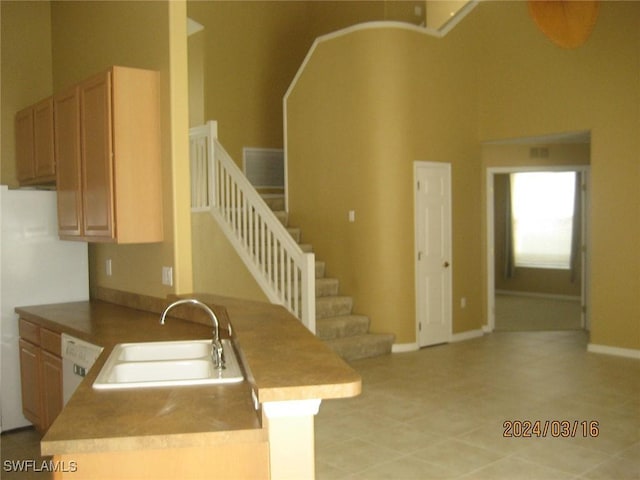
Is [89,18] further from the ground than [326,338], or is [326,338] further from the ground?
[89,18]

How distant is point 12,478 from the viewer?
3.49 meters

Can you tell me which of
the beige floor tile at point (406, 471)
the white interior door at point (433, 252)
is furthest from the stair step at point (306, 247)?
the beige floor tile at point (406, 471)

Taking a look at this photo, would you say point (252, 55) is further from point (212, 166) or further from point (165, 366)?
point (165, 366)

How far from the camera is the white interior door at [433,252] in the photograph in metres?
6.91

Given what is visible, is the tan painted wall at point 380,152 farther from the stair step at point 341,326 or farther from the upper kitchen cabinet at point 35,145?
the upper kitchen cabinet at point 35,145

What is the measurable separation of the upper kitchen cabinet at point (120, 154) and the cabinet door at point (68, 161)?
0.05m

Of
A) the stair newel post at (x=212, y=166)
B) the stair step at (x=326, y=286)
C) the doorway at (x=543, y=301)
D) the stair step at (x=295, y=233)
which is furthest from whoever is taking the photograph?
the doorway at (x=543, y=301)

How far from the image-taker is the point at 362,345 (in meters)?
6.33

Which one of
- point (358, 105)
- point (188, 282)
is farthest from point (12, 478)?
point (358, 105)

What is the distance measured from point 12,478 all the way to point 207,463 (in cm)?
220

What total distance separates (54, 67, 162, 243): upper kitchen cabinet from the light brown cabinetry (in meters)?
0.76

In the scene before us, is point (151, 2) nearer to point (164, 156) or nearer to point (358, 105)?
point (164, 156)

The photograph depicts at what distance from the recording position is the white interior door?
22.7 ft

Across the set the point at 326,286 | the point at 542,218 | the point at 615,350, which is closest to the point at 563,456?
the point at 615,350
